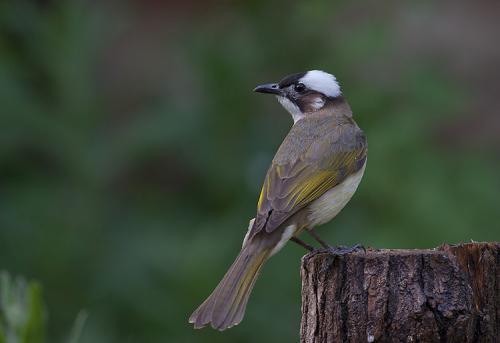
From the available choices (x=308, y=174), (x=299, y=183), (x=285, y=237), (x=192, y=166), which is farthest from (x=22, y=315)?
(x=192, y=166)

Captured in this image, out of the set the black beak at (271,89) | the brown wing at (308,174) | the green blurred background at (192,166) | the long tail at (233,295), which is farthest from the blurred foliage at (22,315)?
the green blurred background at (192,166)

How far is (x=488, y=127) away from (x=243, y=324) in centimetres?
572

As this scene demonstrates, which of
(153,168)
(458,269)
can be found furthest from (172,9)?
(458,269)

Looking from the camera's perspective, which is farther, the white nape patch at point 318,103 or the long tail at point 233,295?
the white nape patch at point 318,103

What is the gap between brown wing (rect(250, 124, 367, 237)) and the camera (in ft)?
16.8

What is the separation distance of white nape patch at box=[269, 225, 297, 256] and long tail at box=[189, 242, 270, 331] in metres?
0.08

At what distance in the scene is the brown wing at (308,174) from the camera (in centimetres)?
513

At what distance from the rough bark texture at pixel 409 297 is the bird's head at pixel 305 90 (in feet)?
7.00

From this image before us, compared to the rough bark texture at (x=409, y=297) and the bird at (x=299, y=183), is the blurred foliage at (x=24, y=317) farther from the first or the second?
the rough bark texture at (x=409, y=297)

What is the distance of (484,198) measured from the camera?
8.20 m

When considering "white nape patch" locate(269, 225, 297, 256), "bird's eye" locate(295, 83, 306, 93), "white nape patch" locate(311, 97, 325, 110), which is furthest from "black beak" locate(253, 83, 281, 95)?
"white nape patch" locate(269, 225, 297, 256)

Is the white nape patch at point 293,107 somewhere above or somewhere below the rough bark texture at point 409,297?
above

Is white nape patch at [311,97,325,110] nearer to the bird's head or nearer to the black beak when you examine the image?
the bird's head

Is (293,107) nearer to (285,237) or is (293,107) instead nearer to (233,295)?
(285,237)
